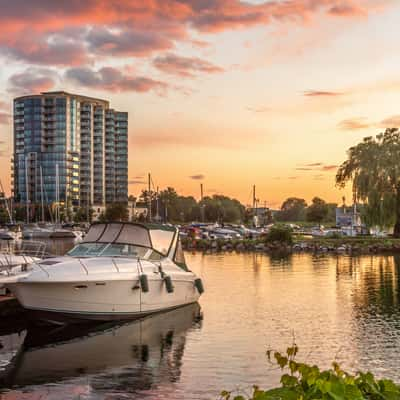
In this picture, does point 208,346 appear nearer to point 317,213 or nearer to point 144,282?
point 144,282

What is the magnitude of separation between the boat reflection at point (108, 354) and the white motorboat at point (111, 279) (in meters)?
0.56

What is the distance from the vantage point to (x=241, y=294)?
94.7 feet

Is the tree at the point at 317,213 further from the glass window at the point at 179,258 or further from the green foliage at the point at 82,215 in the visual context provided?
the glass window at the point at 179,258

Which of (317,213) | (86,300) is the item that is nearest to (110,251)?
(86,300)

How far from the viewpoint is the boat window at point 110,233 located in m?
22.4

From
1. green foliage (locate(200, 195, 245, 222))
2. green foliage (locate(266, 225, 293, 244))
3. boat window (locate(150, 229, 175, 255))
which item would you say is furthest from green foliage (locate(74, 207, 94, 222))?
boat window (locate(150, 229, 175, 255))

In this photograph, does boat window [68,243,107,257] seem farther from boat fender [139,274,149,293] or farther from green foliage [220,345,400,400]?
green foliage [220,345,400,400]

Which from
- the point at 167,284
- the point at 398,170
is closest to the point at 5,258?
the point at 167,284

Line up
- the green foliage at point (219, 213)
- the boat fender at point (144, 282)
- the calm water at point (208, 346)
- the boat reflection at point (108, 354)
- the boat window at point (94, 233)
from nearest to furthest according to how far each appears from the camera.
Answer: the calm water at point (208, 346)
the boat reflection at point (108, 354)
the boat fender at point (144, 282)
the boat window at point (94, 233)
the green foliage at point (219, 213)

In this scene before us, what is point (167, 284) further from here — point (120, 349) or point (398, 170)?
point (398, 170)

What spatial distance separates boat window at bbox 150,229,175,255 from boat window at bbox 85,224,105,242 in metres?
1.93

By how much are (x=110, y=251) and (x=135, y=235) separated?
130cm

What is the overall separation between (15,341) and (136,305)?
12.8ft

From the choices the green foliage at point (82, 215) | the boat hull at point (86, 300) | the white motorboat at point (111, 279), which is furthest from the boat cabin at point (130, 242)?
the green foliage at point (82, 215)
